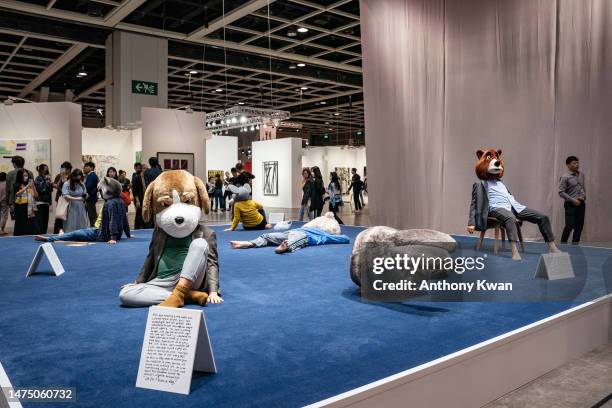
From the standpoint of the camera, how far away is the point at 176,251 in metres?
3.62

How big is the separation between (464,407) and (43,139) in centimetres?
1335

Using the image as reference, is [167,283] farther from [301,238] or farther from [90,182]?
[90,182]

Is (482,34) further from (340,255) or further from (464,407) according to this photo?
Result: (464,407)

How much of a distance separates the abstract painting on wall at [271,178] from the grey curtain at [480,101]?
9516 mm

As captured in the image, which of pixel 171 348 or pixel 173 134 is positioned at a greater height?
pixel 173 134

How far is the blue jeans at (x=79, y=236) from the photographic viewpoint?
743 centimetres

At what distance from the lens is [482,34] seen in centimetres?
835

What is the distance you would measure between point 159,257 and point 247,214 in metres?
5.20

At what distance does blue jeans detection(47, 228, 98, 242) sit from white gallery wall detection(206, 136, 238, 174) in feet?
36.4

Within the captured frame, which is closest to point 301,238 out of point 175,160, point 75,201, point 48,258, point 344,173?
point 48,258

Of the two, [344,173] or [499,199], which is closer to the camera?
[499,199]

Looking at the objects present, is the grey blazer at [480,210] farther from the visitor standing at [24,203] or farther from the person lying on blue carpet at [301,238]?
the visitor standing at [24,203]

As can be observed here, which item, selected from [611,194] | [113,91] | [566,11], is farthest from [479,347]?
[113,91]

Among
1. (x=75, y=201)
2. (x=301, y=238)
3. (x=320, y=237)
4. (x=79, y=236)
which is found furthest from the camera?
(x=75, y=201)
